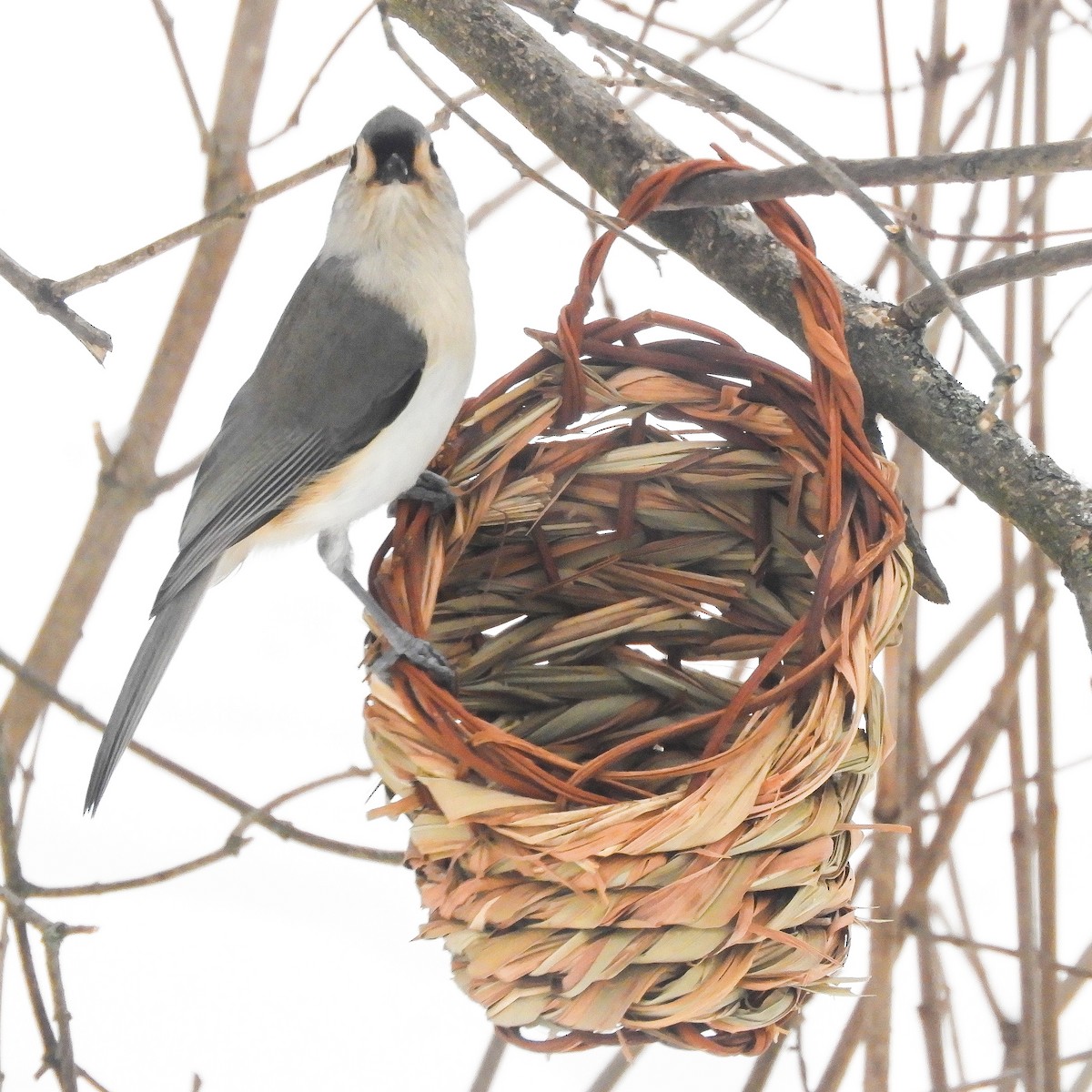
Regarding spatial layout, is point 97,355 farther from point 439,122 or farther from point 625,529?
point 625,529

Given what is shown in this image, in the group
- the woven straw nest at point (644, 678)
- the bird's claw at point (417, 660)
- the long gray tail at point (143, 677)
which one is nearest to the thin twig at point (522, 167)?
the woven straw nest at point (644, 678)

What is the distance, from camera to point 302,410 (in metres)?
1.04

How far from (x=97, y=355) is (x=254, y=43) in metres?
0.50

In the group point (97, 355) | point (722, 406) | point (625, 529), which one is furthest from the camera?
point (625, 529)

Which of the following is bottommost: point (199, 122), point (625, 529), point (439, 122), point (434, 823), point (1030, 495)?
point (434, 823)

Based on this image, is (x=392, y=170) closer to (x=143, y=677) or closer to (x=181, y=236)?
(x=181, y=236)

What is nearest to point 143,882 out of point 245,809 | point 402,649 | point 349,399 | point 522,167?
point 245,809

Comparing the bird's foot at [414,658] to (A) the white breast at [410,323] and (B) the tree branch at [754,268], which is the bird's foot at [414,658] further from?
(B) the tree branch at [754,268]

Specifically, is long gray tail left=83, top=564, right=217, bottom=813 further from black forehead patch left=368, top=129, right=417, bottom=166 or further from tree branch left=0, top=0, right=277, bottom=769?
black forehead patch left=368, top=129, right=417, bottom=166

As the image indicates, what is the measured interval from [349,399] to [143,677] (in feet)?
0.96

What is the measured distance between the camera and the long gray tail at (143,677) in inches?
37.5

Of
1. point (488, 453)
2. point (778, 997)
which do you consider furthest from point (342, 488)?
point (778, 997)

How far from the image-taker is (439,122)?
3.11ft

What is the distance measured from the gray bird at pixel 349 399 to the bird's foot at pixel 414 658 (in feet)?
0.51
